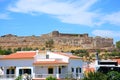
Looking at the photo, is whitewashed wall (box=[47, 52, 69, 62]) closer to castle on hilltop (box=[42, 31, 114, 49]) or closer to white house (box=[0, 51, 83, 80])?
white house (box=[0, 51, 83, 80])

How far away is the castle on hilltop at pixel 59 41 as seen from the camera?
5563 inches

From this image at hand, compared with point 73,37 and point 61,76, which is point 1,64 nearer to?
point 61,76

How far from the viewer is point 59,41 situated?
482ft

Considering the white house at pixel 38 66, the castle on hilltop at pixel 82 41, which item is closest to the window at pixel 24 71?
the white house at pixel 38 66

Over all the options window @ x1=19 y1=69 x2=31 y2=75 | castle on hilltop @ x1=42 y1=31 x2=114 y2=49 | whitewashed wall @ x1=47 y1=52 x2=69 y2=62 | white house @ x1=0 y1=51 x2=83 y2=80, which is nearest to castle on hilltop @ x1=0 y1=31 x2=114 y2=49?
castle on hilltop @ x1=42 y1=31 x2=114 y2=49

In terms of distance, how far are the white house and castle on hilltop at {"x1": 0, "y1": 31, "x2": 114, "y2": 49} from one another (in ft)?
282

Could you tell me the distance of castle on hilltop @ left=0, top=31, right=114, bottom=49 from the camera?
14130cm

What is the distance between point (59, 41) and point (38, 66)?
96.6 metres

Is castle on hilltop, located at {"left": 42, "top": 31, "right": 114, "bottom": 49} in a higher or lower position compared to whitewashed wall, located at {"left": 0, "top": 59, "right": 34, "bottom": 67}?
higher

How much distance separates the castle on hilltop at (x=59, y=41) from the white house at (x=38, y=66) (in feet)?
282

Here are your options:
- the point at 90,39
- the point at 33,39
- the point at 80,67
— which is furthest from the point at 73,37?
the point at 80,67

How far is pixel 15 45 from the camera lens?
141m

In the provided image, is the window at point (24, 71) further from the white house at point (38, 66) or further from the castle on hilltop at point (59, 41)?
the castle on hilltop at point (59, 41)

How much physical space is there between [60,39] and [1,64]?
317 feet
